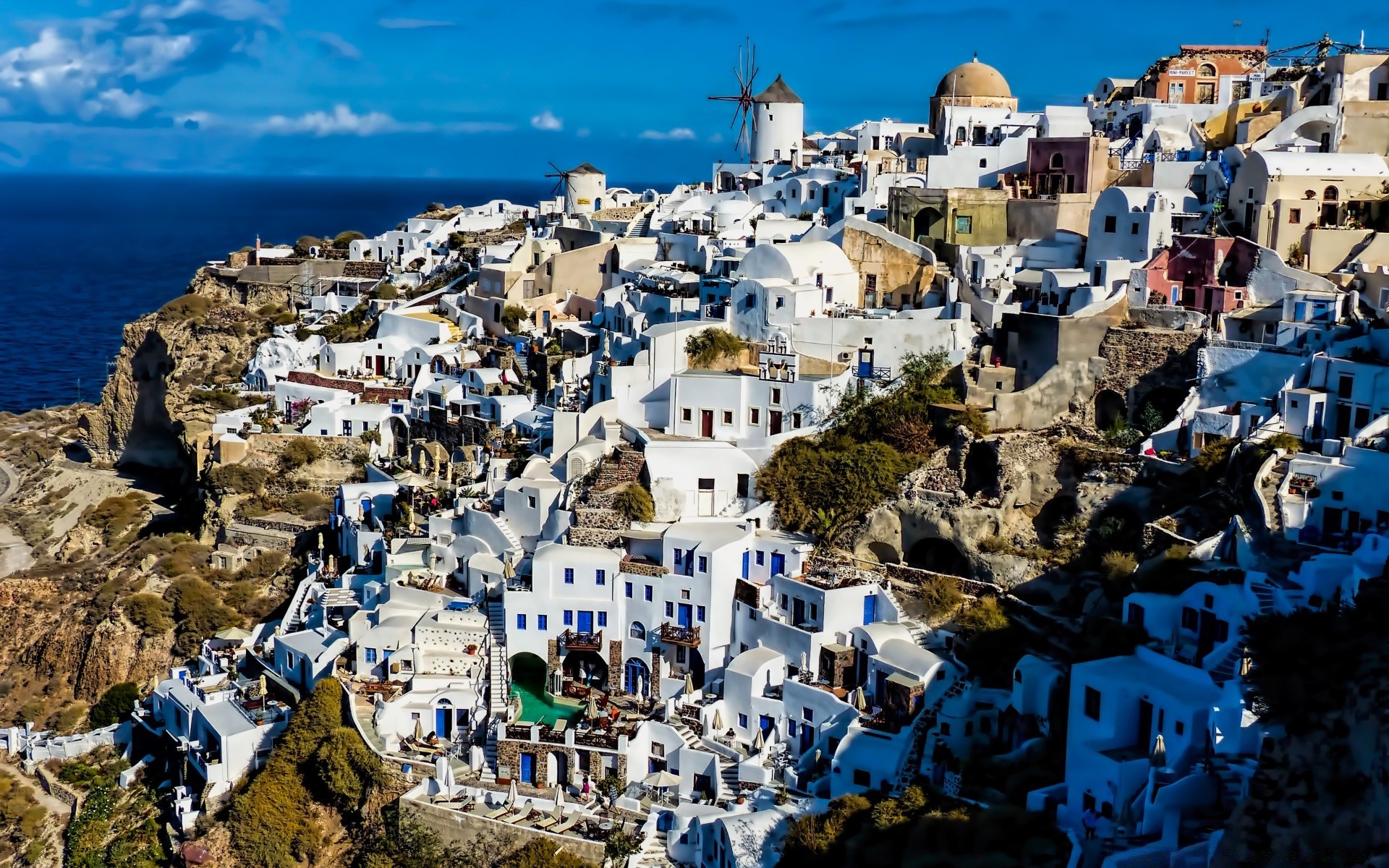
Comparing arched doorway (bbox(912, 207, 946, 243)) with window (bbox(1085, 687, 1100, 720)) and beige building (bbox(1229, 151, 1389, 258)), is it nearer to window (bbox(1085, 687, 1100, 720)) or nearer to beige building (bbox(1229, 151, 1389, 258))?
beige building (bbox(1229, 151, 1389, 258))

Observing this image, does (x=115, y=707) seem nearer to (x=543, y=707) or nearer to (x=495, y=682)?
(x=495, y=682)

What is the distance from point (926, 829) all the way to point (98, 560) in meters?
29.2

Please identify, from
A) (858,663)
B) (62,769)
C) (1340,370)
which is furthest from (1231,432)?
(62,769)

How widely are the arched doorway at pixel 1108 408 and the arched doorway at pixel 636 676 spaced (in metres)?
9.79

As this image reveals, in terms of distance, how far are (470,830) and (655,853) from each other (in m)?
3.06

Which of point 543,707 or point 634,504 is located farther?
point 634,504

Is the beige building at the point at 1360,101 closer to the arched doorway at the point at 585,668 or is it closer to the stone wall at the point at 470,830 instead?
the arched doorway at the point at 585,668

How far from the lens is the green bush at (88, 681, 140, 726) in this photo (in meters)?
32.6

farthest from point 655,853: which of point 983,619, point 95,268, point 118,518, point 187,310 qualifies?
point 95,268

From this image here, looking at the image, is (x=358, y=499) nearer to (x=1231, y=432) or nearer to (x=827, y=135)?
(x=1231, y=432)

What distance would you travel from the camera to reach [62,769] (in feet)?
102

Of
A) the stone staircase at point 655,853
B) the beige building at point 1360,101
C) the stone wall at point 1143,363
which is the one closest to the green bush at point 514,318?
the stone wall at point 1143,363

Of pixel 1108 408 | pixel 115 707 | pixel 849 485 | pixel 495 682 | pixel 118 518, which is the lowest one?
pixel 115 707

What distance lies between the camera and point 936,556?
2697 centimetres
